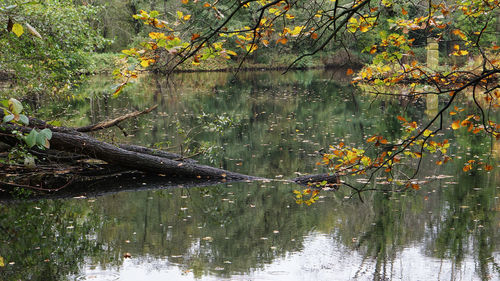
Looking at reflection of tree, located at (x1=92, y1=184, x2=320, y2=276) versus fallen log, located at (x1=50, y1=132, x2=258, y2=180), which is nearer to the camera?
reflection of tree, located at (x1=92, y1=184, x2=320, y2=276)

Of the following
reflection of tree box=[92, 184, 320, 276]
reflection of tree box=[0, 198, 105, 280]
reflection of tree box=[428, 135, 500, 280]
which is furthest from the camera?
reflection of tree box=[92, 184, 320, 276]

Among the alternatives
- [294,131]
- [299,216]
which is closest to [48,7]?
[294,131]

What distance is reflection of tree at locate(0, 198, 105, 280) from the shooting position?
5.56 metres

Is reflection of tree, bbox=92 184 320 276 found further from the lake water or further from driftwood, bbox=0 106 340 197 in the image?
driftwood, bbox=0 106 340 197

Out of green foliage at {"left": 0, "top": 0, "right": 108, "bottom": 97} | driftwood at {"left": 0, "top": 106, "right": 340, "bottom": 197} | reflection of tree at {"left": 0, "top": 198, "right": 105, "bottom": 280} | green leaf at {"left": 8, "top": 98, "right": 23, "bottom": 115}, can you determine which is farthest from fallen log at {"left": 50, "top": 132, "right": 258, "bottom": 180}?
green leaf at {"left": 8, "top": 98, "right": 23, "bottom": 115}

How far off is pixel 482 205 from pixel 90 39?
413 inches

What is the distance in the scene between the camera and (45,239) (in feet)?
21.4

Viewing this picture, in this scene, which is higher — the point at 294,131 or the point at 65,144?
the point at 294,131

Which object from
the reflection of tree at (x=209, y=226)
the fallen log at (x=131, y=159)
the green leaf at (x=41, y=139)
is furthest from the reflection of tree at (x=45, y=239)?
the green leaf at (x=41, y=139)

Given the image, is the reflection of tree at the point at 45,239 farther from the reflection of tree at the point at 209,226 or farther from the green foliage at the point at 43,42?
the green foliage at the point at 43,42

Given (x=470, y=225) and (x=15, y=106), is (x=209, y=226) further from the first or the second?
(x=15, y=106)

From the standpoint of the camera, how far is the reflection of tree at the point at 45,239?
556 centimetres

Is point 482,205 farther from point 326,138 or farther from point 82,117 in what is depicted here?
point 82,117

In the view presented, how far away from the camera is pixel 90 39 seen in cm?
1387
